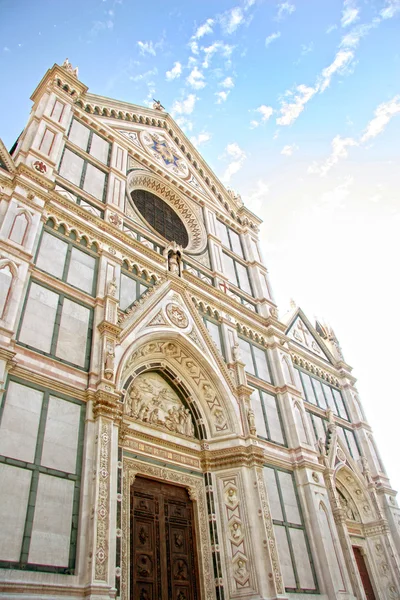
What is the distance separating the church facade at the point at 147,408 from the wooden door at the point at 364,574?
6 centimetres

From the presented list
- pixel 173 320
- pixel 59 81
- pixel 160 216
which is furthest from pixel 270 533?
pixel 59 81

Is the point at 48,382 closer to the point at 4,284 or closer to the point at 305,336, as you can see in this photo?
the point at 4,284

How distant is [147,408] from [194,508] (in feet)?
9.35

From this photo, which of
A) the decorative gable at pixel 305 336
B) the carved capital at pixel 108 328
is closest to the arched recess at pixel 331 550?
the carved capital at pixel 108 328

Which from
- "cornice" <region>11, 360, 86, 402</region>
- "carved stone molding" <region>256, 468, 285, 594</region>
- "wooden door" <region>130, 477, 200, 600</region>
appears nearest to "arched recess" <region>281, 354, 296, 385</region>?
"carved stone molding" <region>256, 468, 285, 594</region>

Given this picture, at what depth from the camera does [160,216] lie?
1866 cm

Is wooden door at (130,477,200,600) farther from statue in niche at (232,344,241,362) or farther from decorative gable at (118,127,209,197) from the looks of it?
decorative gable at (118,127,209,197)

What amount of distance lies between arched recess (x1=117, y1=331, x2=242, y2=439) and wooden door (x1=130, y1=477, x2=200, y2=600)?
7.64 ft

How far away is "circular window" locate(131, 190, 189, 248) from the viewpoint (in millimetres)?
17828

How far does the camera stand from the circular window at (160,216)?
702 inches

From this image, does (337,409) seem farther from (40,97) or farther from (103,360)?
(40,97)

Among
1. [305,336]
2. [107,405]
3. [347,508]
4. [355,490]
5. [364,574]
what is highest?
[305,336]

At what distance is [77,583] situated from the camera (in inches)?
319

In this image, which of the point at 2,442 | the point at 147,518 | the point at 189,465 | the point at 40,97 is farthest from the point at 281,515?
the point at 40,97
